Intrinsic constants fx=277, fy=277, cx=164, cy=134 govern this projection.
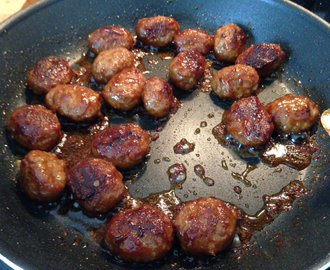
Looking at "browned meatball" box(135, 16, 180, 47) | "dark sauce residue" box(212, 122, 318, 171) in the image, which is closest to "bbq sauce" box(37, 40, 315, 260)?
"dark sauce residue" box(212, 122, 318, 171)

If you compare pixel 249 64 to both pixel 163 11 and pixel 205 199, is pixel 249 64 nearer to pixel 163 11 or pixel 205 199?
pixel 163 11

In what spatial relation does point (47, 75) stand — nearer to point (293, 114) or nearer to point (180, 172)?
point (180, 172)

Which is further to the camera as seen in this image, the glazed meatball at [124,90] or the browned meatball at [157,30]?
the browned meatball at [157,30]

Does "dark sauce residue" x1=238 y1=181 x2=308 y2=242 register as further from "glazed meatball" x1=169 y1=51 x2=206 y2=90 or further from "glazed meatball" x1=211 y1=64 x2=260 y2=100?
"glazed meatball" x1=169 y1=51 x2=206 y2=90

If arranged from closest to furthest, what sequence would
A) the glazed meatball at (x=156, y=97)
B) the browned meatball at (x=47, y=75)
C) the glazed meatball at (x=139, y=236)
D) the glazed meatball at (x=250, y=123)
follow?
the glazed meatball at (x=139, y=236) → the glazed meatball at (x=250, y=123) → the glazed meatball at (x=156, y=97) → the browned meatball at (x=47, y=75)

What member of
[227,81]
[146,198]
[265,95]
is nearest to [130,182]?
[146,198]

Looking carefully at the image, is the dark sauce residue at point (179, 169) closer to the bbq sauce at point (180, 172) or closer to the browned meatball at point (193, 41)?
the bbq sauce at point (180, 172)

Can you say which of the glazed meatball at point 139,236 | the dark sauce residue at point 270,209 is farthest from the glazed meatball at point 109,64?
the dark sauce residue at point 270,209
